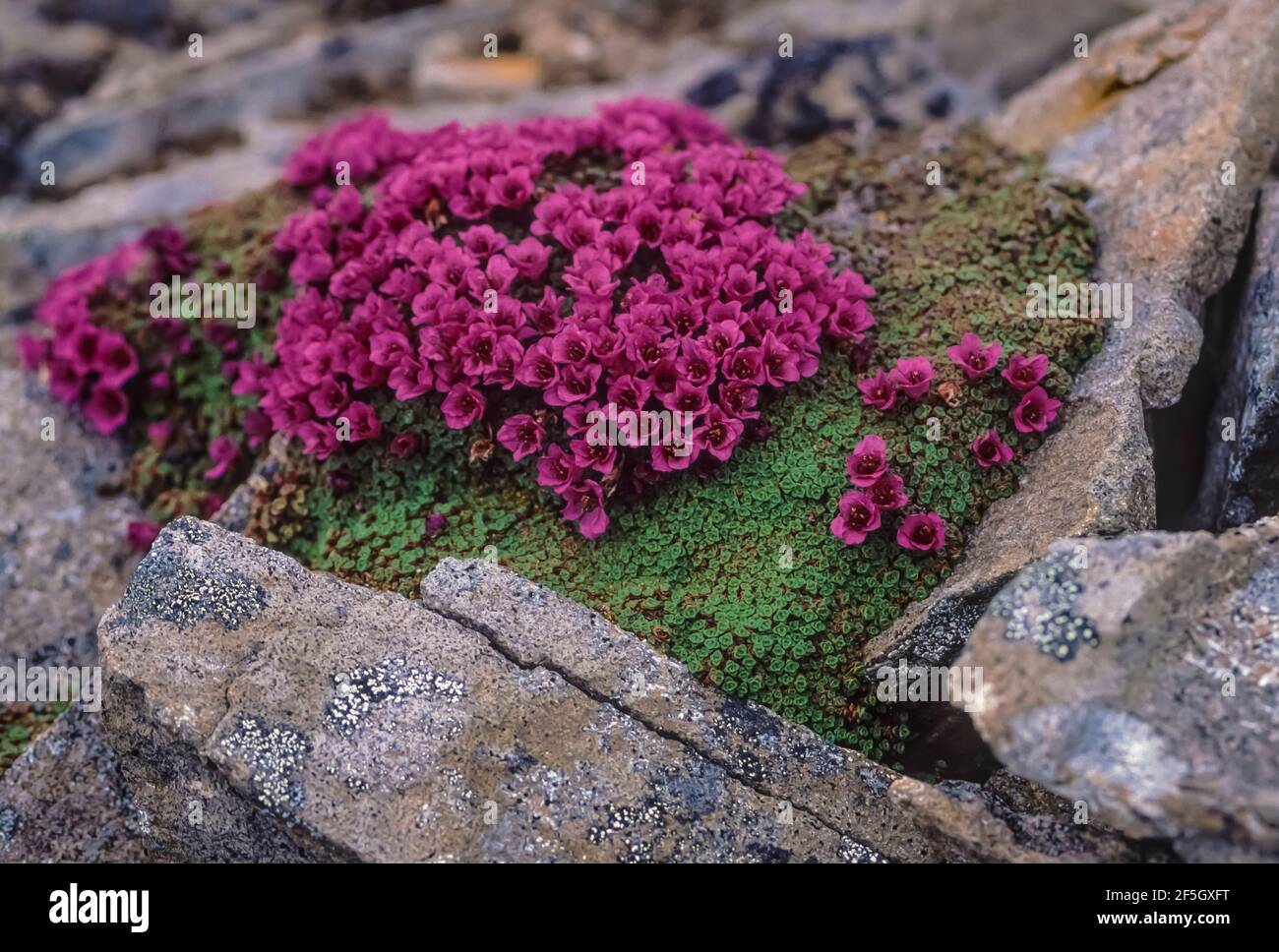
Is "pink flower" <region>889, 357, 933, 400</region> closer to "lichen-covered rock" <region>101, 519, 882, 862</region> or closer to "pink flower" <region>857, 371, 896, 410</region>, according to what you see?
"pink flower" <region>857, 371, 896, 410</region>

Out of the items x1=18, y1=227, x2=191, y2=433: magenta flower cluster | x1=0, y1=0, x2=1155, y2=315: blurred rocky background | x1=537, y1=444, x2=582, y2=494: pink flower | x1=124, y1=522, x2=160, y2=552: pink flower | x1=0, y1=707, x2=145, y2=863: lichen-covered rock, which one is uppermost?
x1=0, y1=0, x2=1155, y2=315: blurred rocky background

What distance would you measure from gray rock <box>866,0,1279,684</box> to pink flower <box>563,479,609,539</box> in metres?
1.37

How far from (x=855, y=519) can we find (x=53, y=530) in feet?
15.6

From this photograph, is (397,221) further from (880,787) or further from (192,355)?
(880,787)

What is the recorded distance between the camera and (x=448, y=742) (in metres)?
4.71

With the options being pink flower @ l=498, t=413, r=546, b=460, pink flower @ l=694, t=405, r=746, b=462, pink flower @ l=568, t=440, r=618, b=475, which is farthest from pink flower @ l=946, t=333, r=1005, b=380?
pink flower @ l=498, t=413, r=546, b=460

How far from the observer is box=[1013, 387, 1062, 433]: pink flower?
18.4 ft

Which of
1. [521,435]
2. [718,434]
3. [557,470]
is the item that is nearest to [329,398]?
[521,435]

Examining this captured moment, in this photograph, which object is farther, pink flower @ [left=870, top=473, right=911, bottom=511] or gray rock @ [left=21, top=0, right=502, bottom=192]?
gray rock @ [left=21, top=0, right=502, bottom=192]

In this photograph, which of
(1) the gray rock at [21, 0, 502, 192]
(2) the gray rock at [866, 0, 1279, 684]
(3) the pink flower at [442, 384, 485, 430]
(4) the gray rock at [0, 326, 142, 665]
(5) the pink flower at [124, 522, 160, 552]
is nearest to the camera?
(2) the gray rock at [866, 0, 1279, 684]

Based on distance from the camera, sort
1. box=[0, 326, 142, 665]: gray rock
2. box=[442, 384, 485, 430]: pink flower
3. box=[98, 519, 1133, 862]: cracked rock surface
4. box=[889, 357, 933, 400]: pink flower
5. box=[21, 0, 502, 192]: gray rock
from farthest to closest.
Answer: box=[21, 0, 502, 192]: gray rock
box=[0, 326, 142, 665]: gray rock
box=[442, 384, 485, 430]: pink flower
box=[889, 357, 933, 400]: pink flower
box=[98, 519, 1133, 862]: cracked rock surface

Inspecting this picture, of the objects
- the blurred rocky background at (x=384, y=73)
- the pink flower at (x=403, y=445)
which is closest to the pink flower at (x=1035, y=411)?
the pink flower at (x=403, y=445)

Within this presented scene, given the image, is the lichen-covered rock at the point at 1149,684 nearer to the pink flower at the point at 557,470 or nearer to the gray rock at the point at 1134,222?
the gray rock at the point at 1134,222

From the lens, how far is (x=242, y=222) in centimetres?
787
